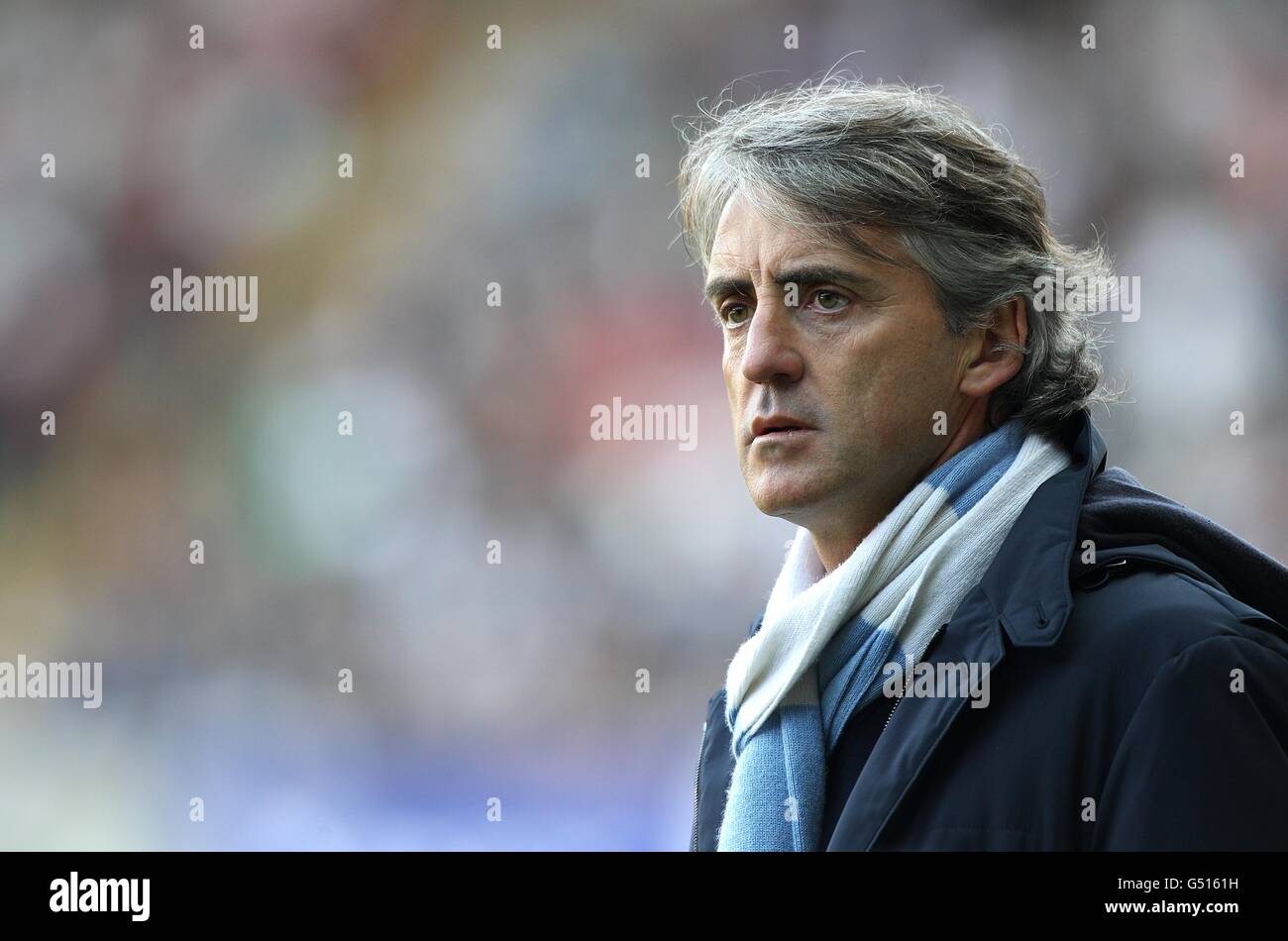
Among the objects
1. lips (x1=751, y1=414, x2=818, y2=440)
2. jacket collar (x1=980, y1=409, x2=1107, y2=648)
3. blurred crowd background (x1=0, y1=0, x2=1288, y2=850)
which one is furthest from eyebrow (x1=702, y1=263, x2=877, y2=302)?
blurred crowd background (x1=0, y1=0, x2=1288, y2=850)

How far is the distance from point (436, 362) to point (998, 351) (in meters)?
2.78

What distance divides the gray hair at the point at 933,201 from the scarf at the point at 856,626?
13cm

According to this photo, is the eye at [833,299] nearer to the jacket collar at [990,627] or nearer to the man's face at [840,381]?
the man's face at [840,381]

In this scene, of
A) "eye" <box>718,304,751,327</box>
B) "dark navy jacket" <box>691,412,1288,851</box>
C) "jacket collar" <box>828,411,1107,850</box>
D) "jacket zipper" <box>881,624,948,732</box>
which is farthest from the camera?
"eye" <box>718,304,751,327</box>

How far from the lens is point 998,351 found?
56.3 inches

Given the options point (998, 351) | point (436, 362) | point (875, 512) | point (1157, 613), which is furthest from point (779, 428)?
point (436, 362)

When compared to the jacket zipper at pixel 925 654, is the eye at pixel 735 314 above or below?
above

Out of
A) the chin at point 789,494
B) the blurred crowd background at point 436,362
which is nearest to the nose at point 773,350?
the chin at point 789,494

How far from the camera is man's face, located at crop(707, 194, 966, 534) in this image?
1.35 metres

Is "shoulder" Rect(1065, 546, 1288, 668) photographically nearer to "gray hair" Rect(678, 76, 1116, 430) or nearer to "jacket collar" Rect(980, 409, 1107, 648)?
"jacket collar" Rect(980, 409, 1107, 648)

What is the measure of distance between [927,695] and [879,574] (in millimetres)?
171

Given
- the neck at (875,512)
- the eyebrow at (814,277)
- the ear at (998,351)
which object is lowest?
the neck at (875,512)

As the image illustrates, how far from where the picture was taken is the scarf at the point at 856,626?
1.26 m

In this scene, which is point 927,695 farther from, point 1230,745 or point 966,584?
point 1230,745
